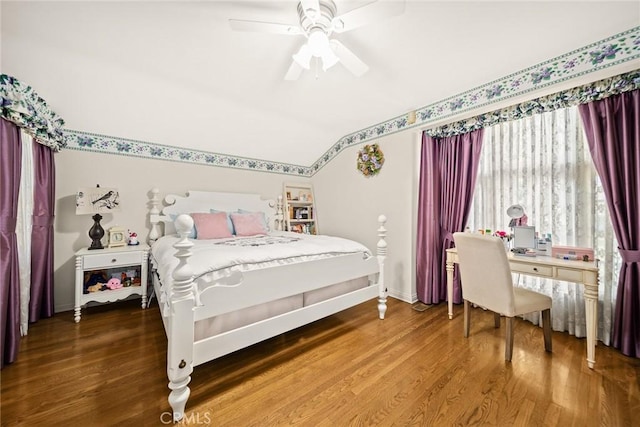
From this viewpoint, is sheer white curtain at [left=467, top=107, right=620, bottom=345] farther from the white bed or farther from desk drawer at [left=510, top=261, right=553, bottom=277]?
the white bed

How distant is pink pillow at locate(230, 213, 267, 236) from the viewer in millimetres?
3006

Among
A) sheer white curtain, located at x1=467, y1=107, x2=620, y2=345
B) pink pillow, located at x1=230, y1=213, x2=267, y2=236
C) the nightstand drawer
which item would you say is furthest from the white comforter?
sheer white curtain, located at x1=467, y1=107, x2=620, y2=345

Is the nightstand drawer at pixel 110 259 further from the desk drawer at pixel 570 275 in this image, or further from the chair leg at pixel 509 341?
the desk drawer at pixel 570 275

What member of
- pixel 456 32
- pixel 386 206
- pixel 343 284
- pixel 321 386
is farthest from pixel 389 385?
pixel 456 32

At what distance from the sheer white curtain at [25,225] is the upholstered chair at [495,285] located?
11.6ft

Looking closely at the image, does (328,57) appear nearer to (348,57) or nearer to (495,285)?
(348,57)

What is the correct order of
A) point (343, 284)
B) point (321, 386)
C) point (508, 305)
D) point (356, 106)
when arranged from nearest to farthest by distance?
point (321, 386) → point (508, 305) → point (343, 284) → point (356, 106)

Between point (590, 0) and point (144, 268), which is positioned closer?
point (590, 0)

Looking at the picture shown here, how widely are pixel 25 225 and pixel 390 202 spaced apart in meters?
3.49

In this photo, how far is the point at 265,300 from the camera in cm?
165

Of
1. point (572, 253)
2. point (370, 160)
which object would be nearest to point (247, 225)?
point (370, 160)

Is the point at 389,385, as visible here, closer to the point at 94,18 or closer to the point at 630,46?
the point at 630,46

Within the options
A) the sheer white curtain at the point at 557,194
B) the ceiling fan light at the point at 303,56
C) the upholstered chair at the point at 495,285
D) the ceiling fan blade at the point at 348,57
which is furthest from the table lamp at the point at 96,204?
the sheer white curtain at the point at 557,194

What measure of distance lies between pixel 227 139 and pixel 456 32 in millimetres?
2691
